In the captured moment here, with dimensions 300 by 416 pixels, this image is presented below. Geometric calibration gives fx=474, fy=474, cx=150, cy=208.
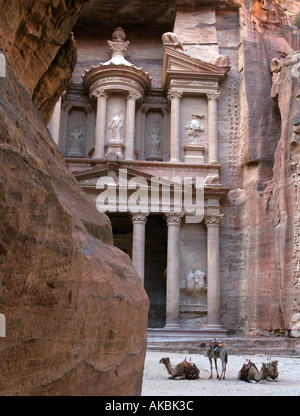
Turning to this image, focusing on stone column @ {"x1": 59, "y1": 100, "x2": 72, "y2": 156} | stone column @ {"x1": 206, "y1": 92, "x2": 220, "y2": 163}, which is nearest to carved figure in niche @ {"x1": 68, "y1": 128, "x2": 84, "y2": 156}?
stone column @ {"x1": 59, "y1": 100, "x2": 72, "y2": 156}

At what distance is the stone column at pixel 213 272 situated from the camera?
19.8 metres

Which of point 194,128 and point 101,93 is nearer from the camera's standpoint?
point 194,128

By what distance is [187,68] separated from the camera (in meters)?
23.2

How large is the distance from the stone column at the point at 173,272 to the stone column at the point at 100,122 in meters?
4.79

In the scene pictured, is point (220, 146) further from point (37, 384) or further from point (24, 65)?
point (37, 384)

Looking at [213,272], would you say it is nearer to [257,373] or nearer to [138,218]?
[138,218]

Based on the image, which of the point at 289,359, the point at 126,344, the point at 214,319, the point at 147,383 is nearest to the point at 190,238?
the point at 214,319

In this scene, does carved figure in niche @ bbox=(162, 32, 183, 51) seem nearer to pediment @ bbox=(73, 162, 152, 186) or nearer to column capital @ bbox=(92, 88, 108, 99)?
column capital @ bbox=(92, 88, 108, 99)

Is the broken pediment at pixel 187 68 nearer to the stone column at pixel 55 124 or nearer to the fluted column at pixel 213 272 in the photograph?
the stone column at pixel 55 124

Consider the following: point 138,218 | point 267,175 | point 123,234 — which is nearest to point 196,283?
point 138,218

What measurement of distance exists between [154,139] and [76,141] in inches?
163

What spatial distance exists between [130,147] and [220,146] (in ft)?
14.4

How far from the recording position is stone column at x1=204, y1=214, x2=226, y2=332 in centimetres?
1978

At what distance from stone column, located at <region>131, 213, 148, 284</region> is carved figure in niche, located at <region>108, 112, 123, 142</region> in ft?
14.3
